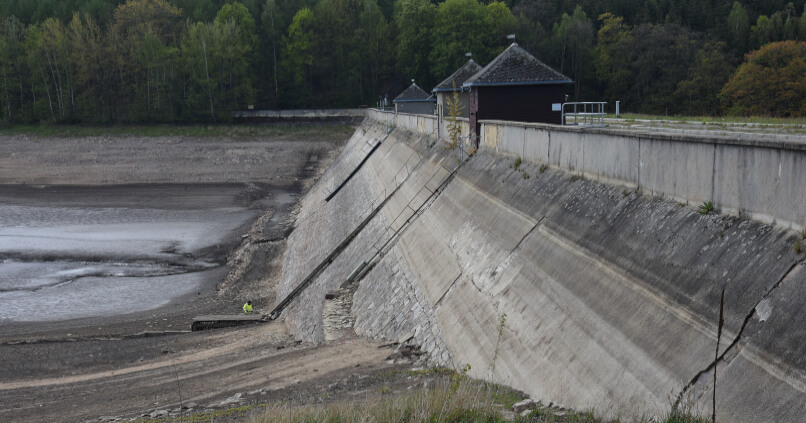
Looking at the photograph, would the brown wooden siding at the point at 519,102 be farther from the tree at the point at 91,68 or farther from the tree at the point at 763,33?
the tree at the point at 91,68

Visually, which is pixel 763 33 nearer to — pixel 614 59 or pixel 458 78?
pixel 614 59

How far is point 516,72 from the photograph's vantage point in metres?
23.7

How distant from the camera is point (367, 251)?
77.2 feet

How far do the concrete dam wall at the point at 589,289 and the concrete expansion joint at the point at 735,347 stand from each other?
0.6 inches

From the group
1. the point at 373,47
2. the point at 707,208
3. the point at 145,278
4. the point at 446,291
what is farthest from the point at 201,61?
the point at 707,208

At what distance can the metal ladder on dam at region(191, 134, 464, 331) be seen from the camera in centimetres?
2177

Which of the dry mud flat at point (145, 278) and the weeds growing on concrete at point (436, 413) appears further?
the dry mud flat at point (145, 278)

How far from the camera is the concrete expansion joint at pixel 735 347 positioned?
27.2 feet

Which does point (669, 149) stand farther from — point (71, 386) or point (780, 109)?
point (780, 109)

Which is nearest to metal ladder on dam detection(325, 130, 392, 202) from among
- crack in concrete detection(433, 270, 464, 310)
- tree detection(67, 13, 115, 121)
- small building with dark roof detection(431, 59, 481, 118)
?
small building with dark roof detection(431, 59, 481, 118)

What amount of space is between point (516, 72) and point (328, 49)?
8901cm

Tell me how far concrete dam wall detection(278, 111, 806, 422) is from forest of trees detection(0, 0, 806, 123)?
56603 millimetres

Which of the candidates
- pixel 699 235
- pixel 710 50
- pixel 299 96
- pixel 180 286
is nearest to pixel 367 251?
pixel 180 286

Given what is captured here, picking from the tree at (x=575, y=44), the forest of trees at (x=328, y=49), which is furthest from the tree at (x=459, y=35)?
the tree at (x=575, y=44)
